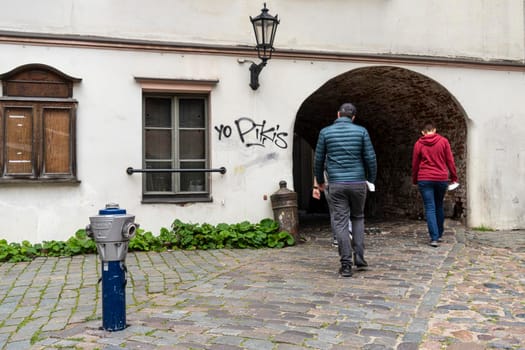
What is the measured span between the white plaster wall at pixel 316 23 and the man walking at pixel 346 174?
11.0ft

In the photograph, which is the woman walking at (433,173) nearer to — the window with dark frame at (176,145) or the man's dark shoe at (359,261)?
the man's dark shoe at (359,261)

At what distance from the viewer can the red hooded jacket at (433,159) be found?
8.00 metres

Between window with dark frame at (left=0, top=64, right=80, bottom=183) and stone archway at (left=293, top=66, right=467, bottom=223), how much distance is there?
4.69 m

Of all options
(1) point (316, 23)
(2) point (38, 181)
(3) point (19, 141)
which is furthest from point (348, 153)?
(3) point (19, 141)

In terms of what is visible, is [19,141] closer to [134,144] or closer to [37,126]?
[37,126]

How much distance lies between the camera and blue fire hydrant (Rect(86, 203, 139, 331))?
3977mm

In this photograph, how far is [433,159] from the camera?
801cm

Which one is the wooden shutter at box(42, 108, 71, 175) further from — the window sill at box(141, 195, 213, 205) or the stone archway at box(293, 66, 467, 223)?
the stone archway at box(293, 66, 467, 223)

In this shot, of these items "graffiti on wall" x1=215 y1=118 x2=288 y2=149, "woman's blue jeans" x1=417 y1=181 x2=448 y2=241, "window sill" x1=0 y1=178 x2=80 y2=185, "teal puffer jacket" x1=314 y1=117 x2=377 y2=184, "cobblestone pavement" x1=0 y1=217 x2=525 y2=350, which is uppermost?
"graffiti on wall" x1=215 y1=118 x2=288 y2=149

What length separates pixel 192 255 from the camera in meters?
7.51

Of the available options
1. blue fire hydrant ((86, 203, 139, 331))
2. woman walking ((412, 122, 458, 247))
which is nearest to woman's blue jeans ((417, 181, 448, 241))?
woman walking ((412, 122, 458, 247))

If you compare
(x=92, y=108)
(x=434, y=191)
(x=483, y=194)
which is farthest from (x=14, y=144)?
(x=483, y=194)

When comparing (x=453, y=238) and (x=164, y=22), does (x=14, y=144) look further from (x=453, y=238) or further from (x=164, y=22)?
(x=453, y=238)

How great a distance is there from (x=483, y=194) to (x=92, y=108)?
7.11 m
